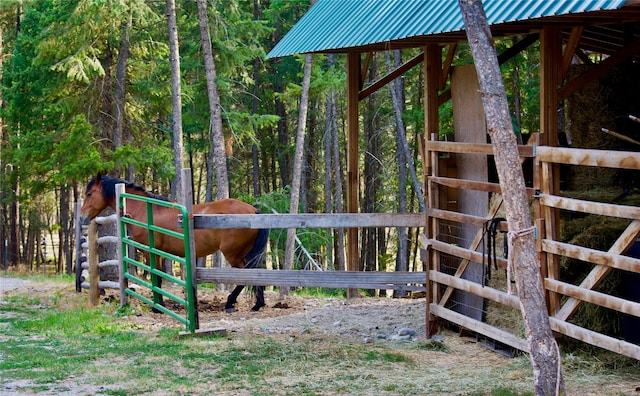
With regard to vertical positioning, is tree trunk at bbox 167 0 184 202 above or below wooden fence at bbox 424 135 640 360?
above

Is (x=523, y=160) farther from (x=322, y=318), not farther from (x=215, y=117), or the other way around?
(x=215, y=117)

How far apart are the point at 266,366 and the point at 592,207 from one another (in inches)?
119

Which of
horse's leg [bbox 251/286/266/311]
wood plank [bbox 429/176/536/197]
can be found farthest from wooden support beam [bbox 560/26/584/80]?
horse's leg [bbox 251/286/266/311]

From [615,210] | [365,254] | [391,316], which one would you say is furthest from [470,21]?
[365,254]

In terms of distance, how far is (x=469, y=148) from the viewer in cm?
793

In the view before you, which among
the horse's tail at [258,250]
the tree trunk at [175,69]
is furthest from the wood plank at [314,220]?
the tree trunk at [175,69]

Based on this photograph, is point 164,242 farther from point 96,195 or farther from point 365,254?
point 365,254

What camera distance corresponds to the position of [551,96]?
7082 mm

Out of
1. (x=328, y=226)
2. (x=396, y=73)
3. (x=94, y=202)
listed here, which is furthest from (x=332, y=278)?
(x=94, y=202)

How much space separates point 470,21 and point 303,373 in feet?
10.6

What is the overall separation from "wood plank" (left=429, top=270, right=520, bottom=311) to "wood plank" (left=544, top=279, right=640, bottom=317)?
16.4 inches

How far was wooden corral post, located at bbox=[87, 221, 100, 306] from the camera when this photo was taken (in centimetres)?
1177

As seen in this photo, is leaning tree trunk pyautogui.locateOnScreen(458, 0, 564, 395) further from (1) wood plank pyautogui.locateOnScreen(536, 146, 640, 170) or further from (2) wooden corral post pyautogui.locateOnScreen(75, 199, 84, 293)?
(2) wooden corral post pyautogui.locateOnScreen(75, 199, 84, 293)

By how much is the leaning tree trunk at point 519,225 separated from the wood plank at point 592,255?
1.10 m
